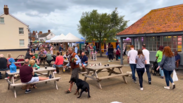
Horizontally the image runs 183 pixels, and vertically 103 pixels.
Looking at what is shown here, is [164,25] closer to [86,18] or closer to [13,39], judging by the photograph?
[86,18]

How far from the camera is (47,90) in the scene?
6.04 metres

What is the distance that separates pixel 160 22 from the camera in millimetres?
10695

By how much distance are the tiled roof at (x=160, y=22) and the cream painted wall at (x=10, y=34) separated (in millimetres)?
22034

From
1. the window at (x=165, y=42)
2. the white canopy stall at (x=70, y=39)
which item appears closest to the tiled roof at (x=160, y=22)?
the window at (x=165, y=42)

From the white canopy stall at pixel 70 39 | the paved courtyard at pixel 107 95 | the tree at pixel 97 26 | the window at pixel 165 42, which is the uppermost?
the tree at pixel 97 26

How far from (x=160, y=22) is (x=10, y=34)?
24.7 metres

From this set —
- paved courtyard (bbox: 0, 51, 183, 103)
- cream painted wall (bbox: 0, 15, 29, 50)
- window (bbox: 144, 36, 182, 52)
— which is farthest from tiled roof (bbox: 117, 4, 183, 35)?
cream painted wall (bbox: 0, 15, 29, 50)

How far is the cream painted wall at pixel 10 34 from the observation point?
26.0 m

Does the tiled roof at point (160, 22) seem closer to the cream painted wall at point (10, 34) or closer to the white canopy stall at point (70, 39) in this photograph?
the white canopy stall at point (70, 39)

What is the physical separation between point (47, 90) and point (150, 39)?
897 centimetres

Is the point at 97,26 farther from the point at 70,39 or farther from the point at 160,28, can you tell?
the point at 160,28

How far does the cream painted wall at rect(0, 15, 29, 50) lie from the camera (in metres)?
26.0

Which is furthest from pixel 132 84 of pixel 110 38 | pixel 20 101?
pixel 110 38

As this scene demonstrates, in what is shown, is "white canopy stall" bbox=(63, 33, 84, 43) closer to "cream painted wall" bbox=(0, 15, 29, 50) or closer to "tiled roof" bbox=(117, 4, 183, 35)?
"tiled roof" bbox=(117, 4, 183, 35)
